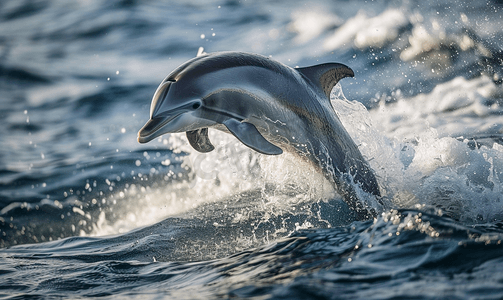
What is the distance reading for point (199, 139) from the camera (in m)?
4.27

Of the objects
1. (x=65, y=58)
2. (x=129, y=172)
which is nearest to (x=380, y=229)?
(x=129, y=172)

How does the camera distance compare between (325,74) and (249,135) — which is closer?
(249,135)

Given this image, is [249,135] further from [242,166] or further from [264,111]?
[242,166]

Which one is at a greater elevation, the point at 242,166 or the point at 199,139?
the point at 199,139

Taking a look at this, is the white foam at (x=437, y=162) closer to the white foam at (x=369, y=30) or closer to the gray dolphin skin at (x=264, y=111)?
the gray dolphin skin at (x=264, y=111)

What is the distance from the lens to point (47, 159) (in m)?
10.2

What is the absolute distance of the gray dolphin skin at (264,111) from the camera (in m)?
3.60

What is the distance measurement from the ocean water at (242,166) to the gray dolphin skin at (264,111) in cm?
41

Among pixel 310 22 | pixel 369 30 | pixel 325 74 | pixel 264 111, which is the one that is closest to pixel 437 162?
pixel 325 74

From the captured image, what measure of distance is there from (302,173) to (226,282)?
233 centimetres

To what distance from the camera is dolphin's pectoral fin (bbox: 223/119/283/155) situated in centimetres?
377

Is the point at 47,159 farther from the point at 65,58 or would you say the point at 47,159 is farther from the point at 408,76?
Result: the point at 408,76

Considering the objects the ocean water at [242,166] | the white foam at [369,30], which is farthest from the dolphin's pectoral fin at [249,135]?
the white foam at [369,30]

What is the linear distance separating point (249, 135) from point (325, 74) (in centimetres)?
152
